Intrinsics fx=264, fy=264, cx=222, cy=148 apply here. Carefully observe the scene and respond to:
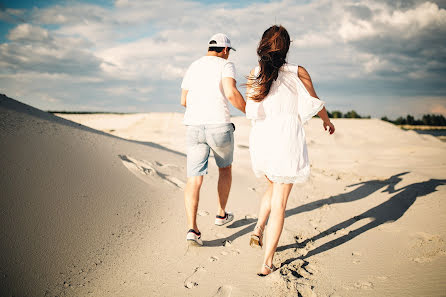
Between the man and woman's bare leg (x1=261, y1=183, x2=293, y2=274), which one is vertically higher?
the man

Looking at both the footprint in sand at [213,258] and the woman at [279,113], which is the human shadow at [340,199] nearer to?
the footprint in sand at [213,258]

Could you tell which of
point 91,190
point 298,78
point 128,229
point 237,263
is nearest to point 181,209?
point 128,229

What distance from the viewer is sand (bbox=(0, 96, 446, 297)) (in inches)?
88.1

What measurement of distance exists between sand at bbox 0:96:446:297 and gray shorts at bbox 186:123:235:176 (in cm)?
91

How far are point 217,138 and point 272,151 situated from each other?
2.35ft

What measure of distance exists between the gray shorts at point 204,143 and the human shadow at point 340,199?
2.97 ft

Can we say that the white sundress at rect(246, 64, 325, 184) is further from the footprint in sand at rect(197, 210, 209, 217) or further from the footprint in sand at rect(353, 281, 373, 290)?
the footprint in sand at rect(197, 210, 209, 217)

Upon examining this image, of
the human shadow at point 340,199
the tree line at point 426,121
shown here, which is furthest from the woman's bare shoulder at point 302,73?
the tree line at point 426,121

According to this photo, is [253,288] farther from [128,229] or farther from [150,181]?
[150,181]

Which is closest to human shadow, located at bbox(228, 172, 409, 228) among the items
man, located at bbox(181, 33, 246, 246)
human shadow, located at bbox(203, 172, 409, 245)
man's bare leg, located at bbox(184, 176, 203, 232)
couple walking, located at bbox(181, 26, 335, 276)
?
human shadow, located at bbox(203, 172, 409, 245)

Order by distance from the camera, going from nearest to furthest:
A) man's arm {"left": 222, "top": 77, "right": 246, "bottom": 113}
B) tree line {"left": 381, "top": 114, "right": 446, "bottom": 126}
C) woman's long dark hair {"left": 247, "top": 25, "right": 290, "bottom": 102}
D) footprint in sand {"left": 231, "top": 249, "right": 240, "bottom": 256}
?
woman's long dark hair {"left": 247, "top": 25, "right": 290, "bottom": 102} → man's arm {"left": 222, "top": 77, "right": 246, "bottom": 113} → footprint in sand {"left": 231, "top": 249, "right": 240, "bottom": 256} → tree line {"left": 381, "top": 114, "right": 446, "bottom": 126}

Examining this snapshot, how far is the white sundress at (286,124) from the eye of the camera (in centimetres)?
231

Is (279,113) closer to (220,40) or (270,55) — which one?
(270,55)

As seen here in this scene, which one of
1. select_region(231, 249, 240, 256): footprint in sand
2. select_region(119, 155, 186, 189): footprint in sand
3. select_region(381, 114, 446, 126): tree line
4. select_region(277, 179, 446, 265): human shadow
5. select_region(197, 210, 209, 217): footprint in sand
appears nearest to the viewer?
select_region(231, 249, 240, 256): footprint in sand
